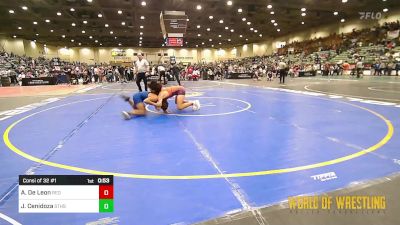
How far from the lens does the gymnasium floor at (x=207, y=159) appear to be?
97.3 inches

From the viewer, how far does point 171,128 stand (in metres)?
5.54

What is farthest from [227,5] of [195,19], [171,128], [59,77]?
[171,128]

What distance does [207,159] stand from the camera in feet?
12.1

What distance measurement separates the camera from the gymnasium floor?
8.11 ft

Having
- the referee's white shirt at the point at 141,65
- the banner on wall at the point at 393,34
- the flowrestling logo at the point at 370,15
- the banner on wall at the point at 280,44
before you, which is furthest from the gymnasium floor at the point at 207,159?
the banner on wall at the point at 280,44

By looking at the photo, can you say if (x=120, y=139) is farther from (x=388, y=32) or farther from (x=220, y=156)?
(x=388, y=32)

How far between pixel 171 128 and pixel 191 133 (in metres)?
0.62

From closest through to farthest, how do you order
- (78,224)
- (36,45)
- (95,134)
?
1. (78,224)
2. (95,134)
3. (36,45)
